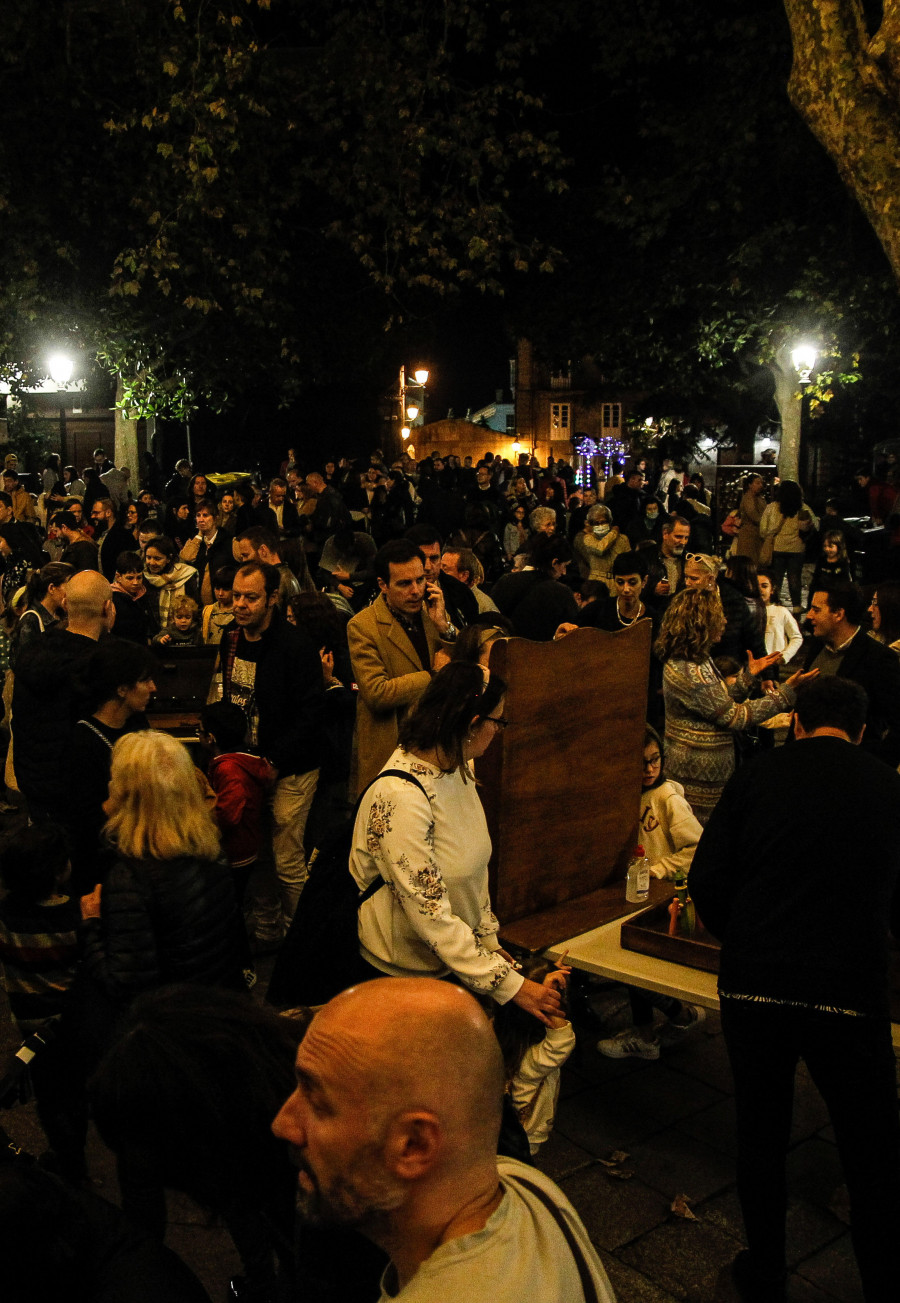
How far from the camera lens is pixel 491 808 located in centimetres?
407

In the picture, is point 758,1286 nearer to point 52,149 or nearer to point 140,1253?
point 140,1253

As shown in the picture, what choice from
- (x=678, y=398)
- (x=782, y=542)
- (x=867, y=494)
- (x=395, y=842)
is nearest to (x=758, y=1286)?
(x=395, y=842)

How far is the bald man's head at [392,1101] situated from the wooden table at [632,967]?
7.39 feet

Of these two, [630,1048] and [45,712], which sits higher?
[45,712]

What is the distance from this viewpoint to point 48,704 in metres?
5.13

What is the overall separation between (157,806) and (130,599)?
416 centimetres

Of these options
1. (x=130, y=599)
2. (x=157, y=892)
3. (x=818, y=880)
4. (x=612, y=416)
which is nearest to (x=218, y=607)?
(x=130, y=599)

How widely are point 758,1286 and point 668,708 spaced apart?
315 centimetres

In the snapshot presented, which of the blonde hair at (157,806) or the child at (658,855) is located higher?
the blonde hair at (157,806)

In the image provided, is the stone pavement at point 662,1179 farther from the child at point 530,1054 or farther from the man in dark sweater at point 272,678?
the man in dark sweater at point 272,678

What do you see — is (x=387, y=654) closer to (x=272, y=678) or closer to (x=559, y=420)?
(x=272, y=678)

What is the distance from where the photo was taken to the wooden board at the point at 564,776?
4055mm

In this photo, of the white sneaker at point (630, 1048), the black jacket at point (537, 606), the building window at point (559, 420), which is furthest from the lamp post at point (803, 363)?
the building window at point (559, 420)

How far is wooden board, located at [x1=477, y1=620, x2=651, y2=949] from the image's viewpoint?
4.05 metres
